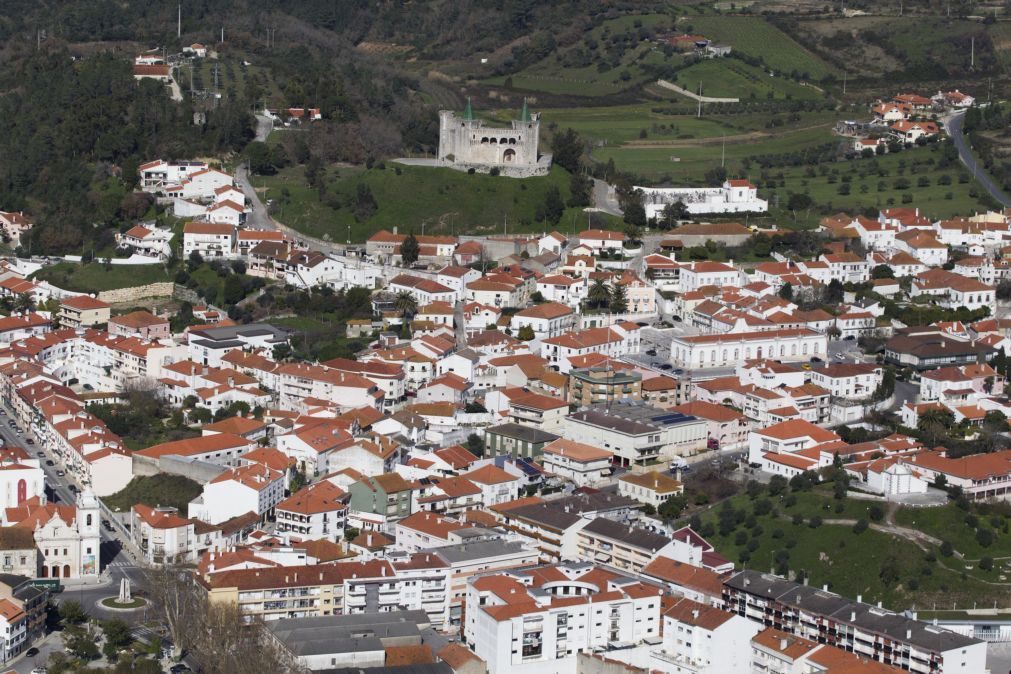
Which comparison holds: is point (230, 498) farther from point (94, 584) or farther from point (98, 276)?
point (98, 276)

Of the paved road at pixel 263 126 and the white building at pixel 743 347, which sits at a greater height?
the paved road at pixel 263 126

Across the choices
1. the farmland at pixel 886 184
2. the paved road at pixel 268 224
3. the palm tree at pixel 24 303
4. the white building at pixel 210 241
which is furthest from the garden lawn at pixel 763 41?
the palm tree at pixel 24 303

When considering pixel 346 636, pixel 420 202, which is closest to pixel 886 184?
pixel 420 202

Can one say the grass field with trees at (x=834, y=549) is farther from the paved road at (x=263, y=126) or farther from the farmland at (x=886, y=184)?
the paved road at (x=263, y=126)

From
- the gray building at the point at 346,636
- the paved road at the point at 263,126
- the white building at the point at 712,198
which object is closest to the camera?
the gray building at the point at 346,636

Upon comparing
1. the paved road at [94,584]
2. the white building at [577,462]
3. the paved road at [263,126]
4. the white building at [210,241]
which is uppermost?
the paved road at [263,126]

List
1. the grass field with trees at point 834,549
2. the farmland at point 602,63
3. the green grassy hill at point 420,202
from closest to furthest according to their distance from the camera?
the grass field with trees at point 834,549 → the green grassy hill at point 420,202 → the farmland at point 602,63

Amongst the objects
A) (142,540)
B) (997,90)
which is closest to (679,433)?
(142,540)
